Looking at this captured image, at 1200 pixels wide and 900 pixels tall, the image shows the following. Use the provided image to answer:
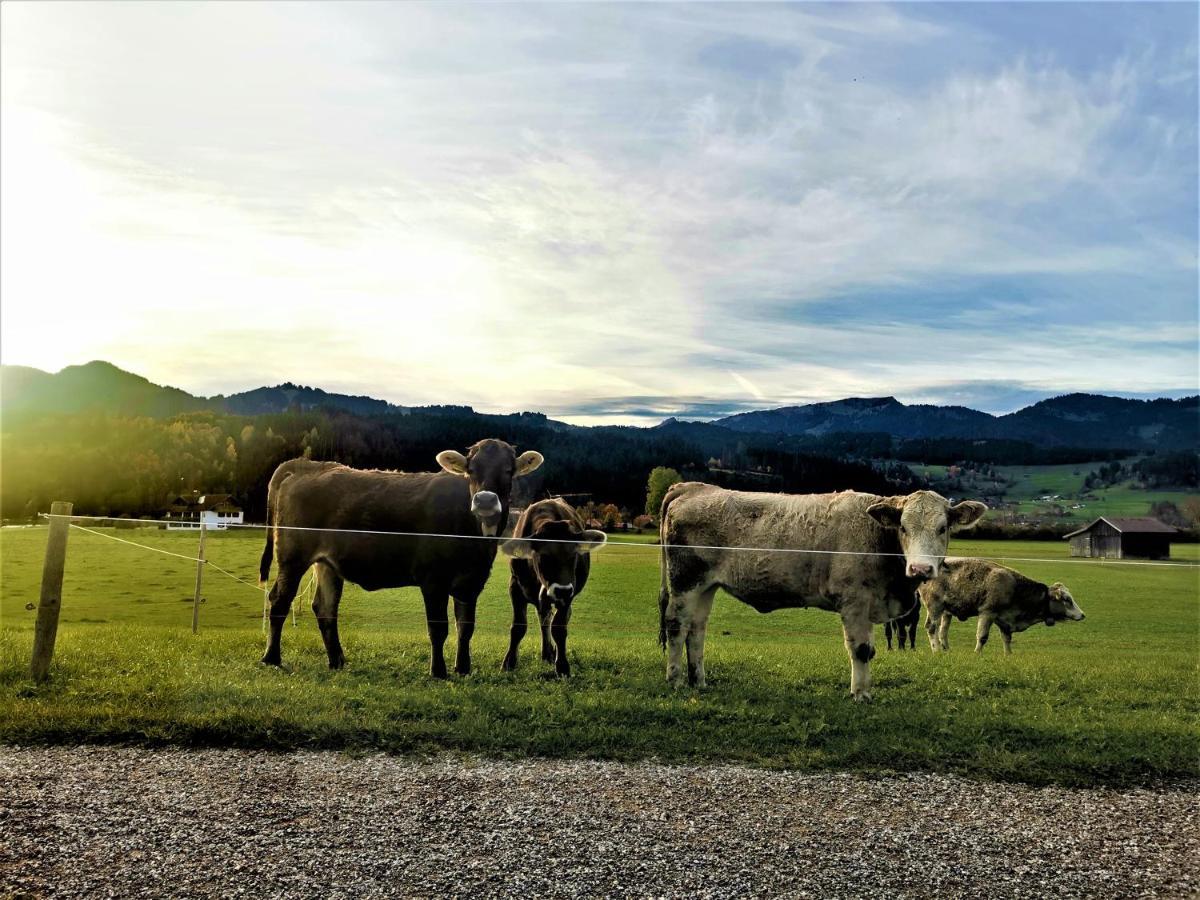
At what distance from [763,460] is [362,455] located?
6.85m

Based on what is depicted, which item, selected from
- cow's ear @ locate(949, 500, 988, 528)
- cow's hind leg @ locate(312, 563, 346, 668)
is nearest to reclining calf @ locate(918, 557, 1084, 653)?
cow's ear @ locate(949, 500, 988, 528)

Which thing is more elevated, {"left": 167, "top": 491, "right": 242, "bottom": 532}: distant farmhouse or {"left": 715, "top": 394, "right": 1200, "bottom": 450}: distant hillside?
{"left": 715, "top": 394, "right": 1200, "bottom": 450}: distant hillside

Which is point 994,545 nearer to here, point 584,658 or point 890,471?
point 890,471

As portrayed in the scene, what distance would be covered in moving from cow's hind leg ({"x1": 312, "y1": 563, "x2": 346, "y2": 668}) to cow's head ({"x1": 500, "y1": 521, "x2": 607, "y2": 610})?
2.21 meters

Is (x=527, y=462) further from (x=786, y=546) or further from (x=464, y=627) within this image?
(x=786, y=546)

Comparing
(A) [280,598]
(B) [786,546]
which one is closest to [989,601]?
(B) [786,546]

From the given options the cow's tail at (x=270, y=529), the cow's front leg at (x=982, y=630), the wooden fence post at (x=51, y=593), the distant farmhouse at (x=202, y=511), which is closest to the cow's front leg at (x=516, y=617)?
the cow's tail at (x=270, y=529)

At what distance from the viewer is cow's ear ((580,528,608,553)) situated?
930 cm

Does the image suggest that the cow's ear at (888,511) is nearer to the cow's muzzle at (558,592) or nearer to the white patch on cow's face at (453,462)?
the cow's muzzle at (558,592)

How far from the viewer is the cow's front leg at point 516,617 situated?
942 centimetres

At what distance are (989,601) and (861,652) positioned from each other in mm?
2151

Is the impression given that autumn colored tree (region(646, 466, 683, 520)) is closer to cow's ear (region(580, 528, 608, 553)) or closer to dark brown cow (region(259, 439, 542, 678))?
cow's ear (region(580, 528, 608, 553))

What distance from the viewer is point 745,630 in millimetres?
9625

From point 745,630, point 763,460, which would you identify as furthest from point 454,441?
point 763,460
